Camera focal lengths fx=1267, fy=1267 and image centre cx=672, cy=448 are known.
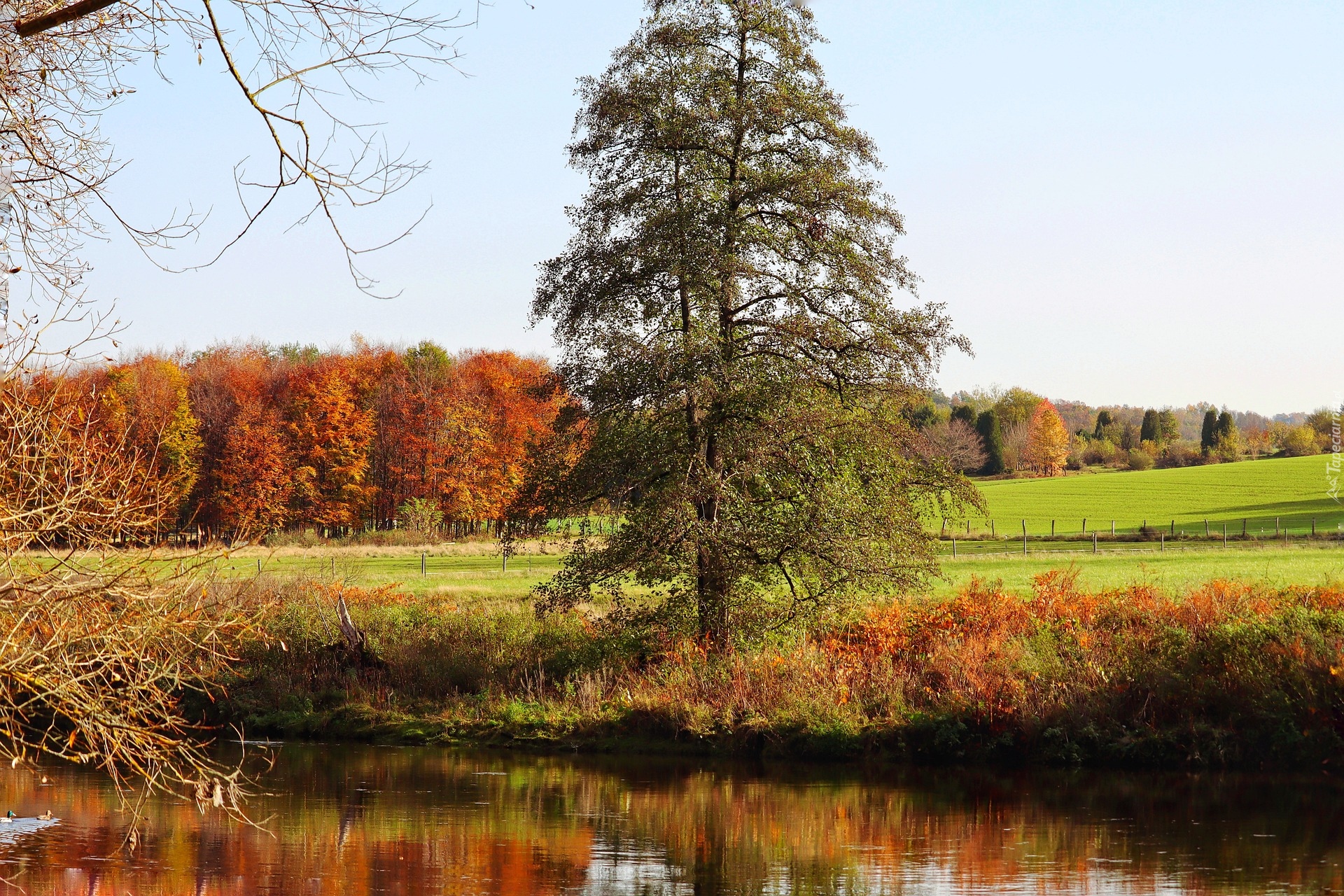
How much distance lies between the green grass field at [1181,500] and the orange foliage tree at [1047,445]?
26.4 ft

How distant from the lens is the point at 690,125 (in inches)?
885

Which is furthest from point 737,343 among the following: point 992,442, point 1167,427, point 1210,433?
point 1167,427

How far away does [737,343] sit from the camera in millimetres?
22953

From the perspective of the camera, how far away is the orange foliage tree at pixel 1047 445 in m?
125

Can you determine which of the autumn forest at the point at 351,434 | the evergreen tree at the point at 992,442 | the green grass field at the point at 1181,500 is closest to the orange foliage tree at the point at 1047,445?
the evergreen tree at the point at 992,442

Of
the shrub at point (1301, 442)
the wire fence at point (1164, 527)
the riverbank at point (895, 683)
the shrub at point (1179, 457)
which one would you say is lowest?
the riverbank at point (895, 683)

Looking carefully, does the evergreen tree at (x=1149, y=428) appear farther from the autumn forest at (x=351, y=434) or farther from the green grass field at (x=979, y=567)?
the autumn forest at (x=351, y=434)

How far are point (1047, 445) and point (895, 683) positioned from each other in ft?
360

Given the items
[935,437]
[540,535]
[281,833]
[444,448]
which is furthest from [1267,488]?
[281,833]

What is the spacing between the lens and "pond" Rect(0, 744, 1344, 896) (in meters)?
13.6

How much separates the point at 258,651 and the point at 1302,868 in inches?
797

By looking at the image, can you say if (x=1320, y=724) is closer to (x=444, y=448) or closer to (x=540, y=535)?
(x=540, y=535)

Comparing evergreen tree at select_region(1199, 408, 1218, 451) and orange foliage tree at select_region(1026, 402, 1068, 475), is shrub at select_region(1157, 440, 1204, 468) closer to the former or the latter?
evergreen tree at select_region(1199, 408, 1218, 451)

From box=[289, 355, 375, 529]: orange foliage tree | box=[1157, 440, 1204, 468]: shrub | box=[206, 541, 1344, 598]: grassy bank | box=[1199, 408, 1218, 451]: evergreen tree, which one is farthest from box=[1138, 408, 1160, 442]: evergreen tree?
box=[289, 355, 375, 529]: orange foliage tree
